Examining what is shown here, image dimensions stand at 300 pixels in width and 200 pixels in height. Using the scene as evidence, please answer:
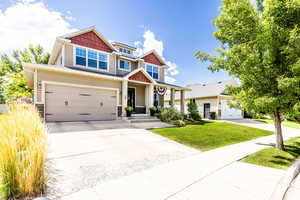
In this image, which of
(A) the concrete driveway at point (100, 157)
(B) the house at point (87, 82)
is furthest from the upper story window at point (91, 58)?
(A) the concrete driveway at point (100, 157)

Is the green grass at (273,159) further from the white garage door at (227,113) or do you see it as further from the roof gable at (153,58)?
the white garage door at (227,113)

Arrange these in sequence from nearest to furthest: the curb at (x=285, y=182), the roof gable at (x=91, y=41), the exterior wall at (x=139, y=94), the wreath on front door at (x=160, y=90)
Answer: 1. the curb at (x=285, y=182)
2. the roof gable at (x=91, y=41)
3. the wreath on front door at (x=160, y=90)
4. the exterior wall at (x=139, y=94)

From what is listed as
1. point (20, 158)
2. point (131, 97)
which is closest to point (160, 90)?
point (131, 97)

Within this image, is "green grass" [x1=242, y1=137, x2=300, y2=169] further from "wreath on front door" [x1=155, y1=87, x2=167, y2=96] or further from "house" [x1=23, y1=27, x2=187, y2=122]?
"wreath on front door" [x1=155, y1=87, x2=167, y2=96]

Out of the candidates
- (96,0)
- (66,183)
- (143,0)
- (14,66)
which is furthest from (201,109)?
(14,66)

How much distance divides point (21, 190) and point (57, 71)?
8614mm

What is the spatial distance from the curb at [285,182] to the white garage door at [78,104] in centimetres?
1013

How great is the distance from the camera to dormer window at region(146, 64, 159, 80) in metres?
16.0

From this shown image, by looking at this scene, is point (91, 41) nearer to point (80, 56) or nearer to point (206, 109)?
point (80, 56)

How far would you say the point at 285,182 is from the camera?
3420mm

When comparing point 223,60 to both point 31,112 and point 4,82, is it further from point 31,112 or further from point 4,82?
point 4,82

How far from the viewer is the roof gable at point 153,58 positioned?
15.7 meters

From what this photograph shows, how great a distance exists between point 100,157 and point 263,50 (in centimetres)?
708

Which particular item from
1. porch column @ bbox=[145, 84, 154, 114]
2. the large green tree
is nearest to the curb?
Result: porch column @ bbox=[145, 84, 154, 114]
